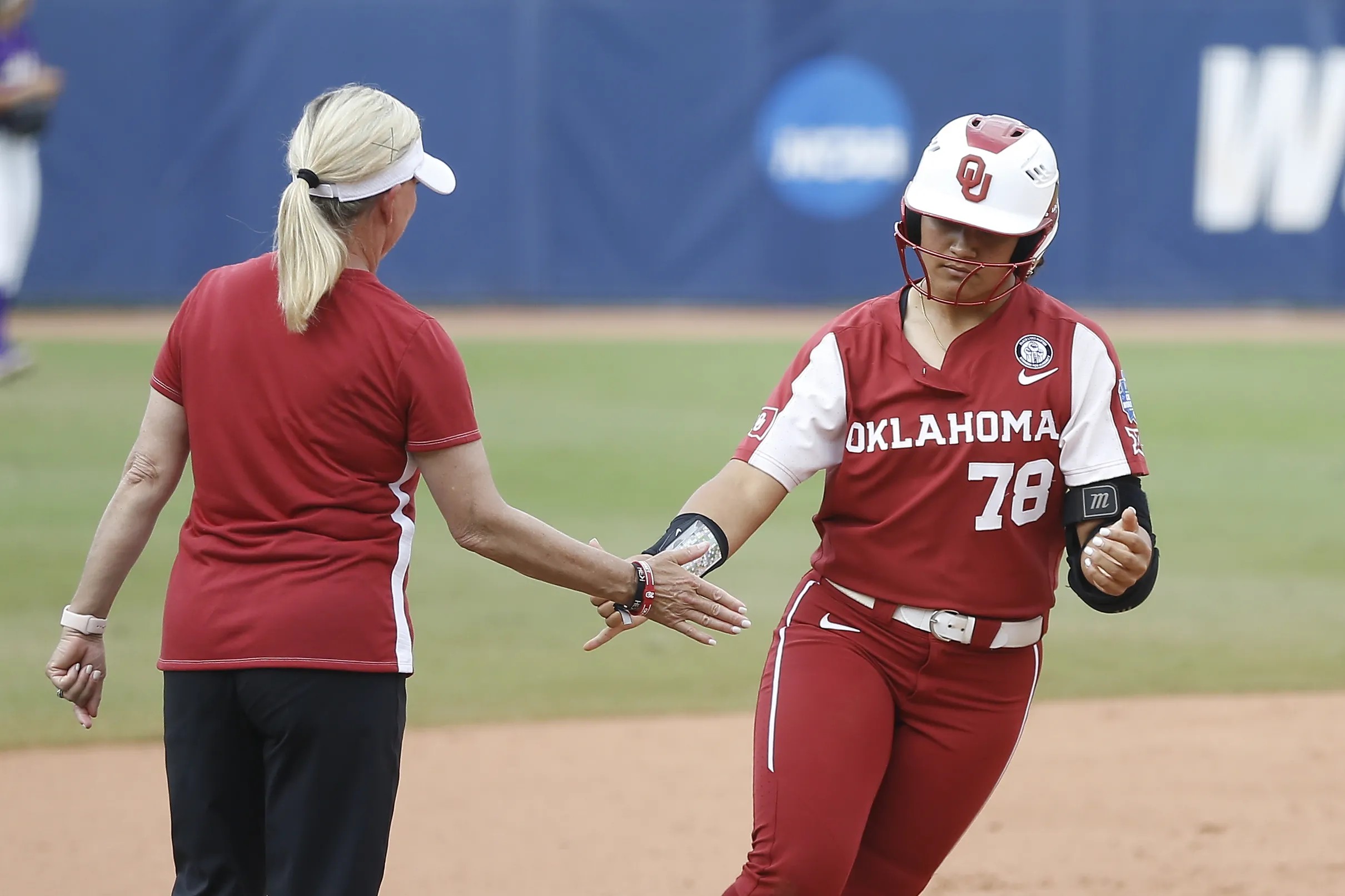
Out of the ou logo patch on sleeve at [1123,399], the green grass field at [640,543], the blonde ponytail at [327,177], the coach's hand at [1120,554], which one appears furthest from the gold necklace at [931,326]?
the green grass field at [640,543]

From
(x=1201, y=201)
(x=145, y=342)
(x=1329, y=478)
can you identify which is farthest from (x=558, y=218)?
(x=1329, y=478)

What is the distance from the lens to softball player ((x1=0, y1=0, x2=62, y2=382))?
498 inches

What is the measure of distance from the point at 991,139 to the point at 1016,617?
1056mm

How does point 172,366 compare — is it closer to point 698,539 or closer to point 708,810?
point 698,539

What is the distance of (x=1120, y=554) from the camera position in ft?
10.9

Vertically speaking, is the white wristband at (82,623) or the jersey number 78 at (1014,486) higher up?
the jersey number 78 at (1014,486)

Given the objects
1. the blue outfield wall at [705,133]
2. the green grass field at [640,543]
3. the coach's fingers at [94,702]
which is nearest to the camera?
the coach's fingers at [94,702]

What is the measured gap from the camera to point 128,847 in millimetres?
5102

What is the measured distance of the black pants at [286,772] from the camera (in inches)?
119

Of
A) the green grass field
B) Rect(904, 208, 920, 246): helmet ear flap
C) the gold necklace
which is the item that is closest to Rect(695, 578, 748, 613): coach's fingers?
the gold necklace

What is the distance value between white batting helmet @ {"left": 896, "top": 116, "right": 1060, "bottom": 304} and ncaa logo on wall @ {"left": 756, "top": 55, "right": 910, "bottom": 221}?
15.1 m

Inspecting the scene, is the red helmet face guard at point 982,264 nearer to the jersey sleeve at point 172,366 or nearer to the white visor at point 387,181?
the white visor at point 387,181

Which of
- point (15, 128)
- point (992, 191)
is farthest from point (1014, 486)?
point (15, 128)

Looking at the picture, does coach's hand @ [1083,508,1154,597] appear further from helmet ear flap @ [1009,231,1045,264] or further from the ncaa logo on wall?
the ncaa logo on wall
